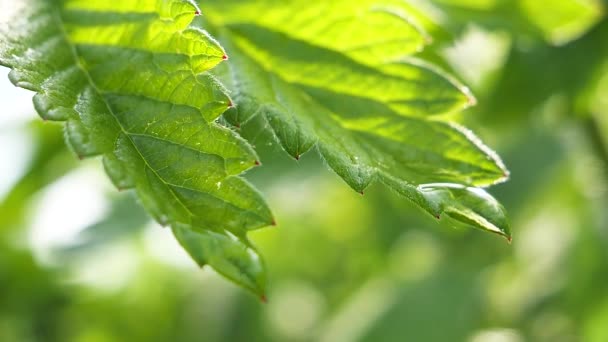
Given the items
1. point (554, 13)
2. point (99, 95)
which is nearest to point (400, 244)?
point (554, 13)

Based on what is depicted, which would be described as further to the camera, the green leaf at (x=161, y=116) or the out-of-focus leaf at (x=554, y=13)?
the out-of-focus leaf at (x=554, y=13)

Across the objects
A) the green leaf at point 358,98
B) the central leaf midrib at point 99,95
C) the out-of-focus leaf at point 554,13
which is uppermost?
the out-of-focus leaf at point 554,13

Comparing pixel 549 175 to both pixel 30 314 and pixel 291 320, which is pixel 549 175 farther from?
pixel 30 314

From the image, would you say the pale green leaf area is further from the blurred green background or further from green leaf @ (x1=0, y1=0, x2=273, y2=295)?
the blurred green background

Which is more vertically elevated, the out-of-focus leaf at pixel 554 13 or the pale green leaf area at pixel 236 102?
the out-of-focus leaf at pixel 554 13

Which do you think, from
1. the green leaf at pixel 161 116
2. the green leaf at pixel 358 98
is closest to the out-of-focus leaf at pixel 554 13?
the green leaf at pixel 358 98

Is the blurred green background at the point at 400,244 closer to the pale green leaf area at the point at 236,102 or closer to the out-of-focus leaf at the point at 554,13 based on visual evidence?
the out-of-focus leaf at the point at 554,13

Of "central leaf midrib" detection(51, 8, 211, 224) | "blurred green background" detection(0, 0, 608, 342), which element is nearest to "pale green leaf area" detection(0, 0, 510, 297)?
"central leaf midrib" detection(51, 8, 211, 224)

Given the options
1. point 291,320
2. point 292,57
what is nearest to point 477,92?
point 292,57
